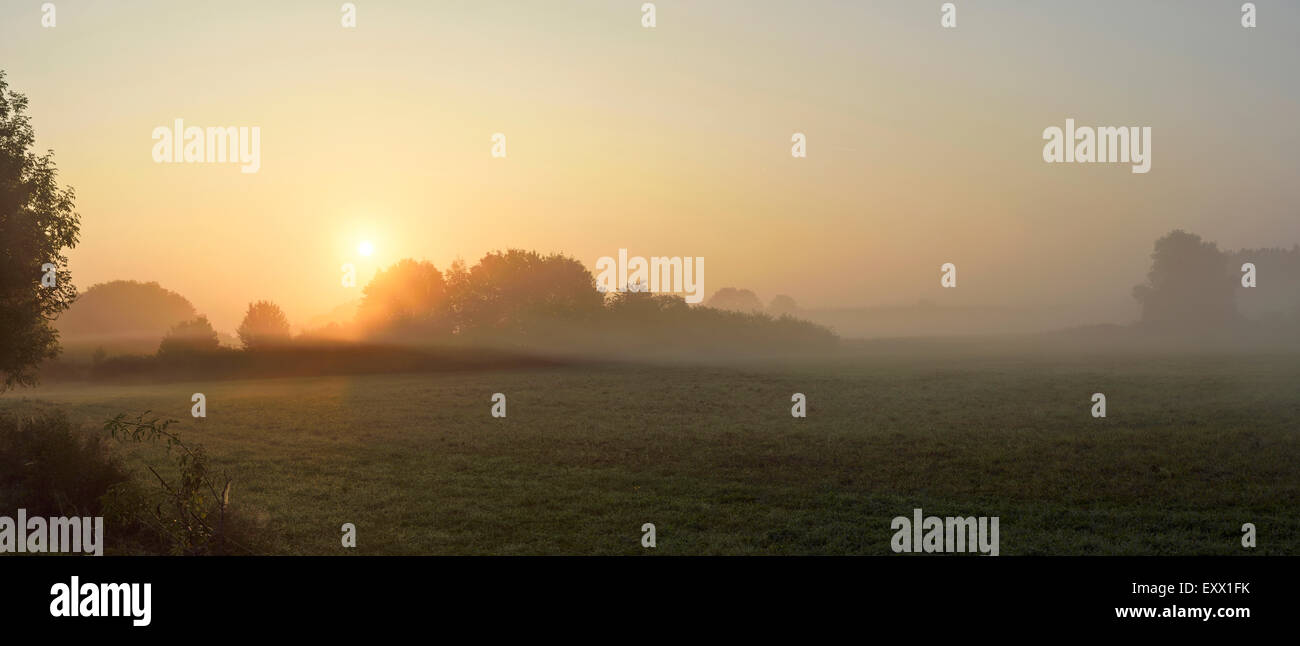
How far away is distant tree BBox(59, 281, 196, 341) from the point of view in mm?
109062

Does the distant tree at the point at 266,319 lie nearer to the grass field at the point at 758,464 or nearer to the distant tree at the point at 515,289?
the distant tree at the point at 515,289

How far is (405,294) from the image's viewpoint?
102062mm

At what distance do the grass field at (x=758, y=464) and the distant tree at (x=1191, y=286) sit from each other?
71.1 meters

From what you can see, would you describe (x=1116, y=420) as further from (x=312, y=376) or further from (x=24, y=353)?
(x=312, y=376)

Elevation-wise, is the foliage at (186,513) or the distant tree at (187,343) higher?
the distant tree at (187,343)

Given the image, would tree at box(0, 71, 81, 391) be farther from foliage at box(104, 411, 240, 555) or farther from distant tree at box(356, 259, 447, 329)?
distant tree at box(356, 259, 447, 329)

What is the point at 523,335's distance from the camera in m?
83.3

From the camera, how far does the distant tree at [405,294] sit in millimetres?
96125

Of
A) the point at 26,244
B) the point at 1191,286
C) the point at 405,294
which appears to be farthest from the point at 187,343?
the point at 1191,286

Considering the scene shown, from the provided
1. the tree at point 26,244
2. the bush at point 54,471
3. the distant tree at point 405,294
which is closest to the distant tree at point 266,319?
the distant tree at point 405,294

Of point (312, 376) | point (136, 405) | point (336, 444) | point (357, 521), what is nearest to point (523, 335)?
point (312, 376)

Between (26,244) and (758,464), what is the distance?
24.2 m
